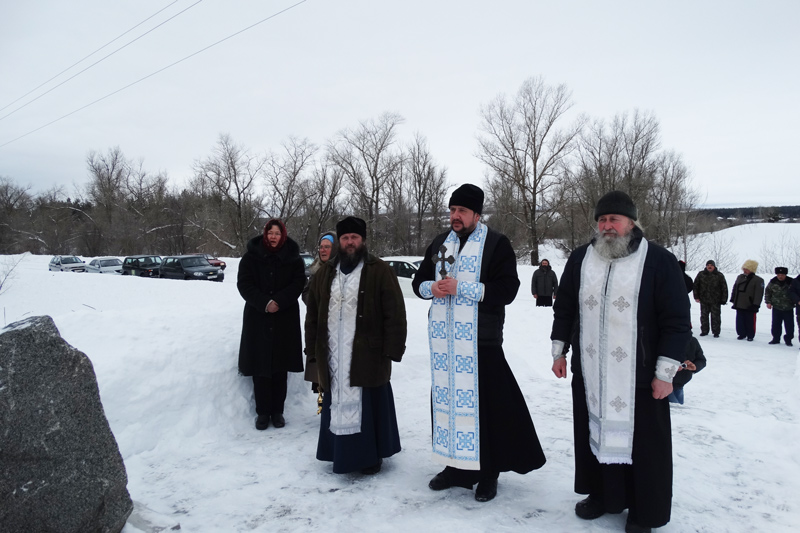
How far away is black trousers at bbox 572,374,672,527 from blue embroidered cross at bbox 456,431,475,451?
79 cm

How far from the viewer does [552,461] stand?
3924mm

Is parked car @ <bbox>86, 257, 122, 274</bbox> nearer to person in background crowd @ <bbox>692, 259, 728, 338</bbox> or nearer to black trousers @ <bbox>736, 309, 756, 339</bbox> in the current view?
person in background crowd @ <bbox>692, 259, 728, 338</bbox>

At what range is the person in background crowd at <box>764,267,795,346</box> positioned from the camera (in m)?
9.95

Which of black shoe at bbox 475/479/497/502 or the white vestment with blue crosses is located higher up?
the white vestment with blue crosses

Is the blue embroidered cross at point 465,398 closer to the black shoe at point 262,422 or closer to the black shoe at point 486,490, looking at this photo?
the black shoe at point 486,490

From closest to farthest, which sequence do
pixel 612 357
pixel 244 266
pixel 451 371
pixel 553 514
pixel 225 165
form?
pixel 612 357 < pixel 553 514 < pixel 451 371 < pixel 244 266 < pixel 225 165

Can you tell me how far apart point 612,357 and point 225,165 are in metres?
40.8

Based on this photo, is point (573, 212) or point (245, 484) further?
point (573, 212)

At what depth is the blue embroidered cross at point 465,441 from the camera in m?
3.29

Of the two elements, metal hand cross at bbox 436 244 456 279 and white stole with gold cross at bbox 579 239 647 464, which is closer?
white stole with gold cross at bbox 579 239 647 464

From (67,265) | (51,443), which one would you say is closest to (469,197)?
(51,443)

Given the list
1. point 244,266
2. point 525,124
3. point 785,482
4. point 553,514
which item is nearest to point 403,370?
point 244,266

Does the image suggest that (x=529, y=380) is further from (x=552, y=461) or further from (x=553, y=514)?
(x=553, y=514)

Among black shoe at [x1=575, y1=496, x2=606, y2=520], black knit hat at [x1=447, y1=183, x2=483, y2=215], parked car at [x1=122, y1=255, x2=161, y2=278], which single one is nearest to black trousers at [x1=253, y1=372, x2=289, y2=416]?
black knit hat at [x1=447, y1=183, x2=483, y2=215]
